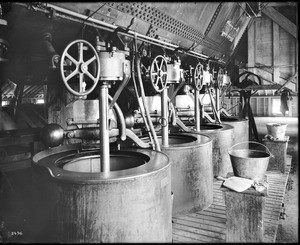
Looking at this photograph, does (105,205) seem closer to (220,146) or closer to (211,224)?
(211,224)

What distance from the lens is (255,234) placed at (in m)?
2.88

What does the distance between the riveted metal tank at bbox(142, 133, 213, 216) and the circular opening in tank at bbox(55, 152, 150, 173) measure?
51 cm

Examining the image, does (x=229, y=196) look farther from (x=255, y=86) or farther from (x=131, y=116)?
(x=255, y=86)

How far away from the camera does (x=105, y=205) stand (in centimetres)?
241

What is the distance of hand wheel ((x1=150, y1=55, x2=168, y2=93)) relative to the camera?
377cm

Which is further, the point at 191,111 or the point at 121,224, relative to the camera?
the point at 191,111

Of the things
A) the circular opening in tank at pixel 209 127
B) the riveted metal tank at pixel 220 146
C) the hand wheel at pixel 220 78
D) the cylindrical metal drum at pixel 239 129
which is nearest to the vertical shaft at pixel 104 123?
the riveted metal tank at pixel 220 146

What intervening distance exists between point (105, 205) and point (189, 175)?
1.80 m

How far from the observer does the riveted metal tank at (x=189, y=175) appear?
3.92 metres

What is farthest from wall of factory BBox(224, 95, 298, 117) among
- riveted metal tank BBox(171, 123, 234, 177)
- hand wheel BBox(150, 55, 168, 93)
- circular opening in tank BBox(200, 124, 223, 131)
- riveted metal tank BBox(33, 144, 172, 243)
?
riveted metal tank BBox(33, 144, 172, 243)

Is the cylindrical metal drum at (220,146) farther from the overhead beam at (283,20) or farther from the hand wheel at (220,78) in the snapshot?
the overhead beam at (283,20)

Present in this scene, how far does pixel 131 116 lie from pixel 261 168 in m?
2.23

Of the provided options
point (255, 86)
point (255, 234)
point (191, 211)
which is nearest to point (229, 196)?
point (255, 234)

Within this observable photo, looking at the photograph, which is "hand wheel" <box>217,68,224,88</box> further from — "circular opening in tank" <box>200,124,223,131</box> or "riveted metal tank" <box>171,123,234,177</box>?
"riveted metal tank" <box>171,123,234,177</box>
